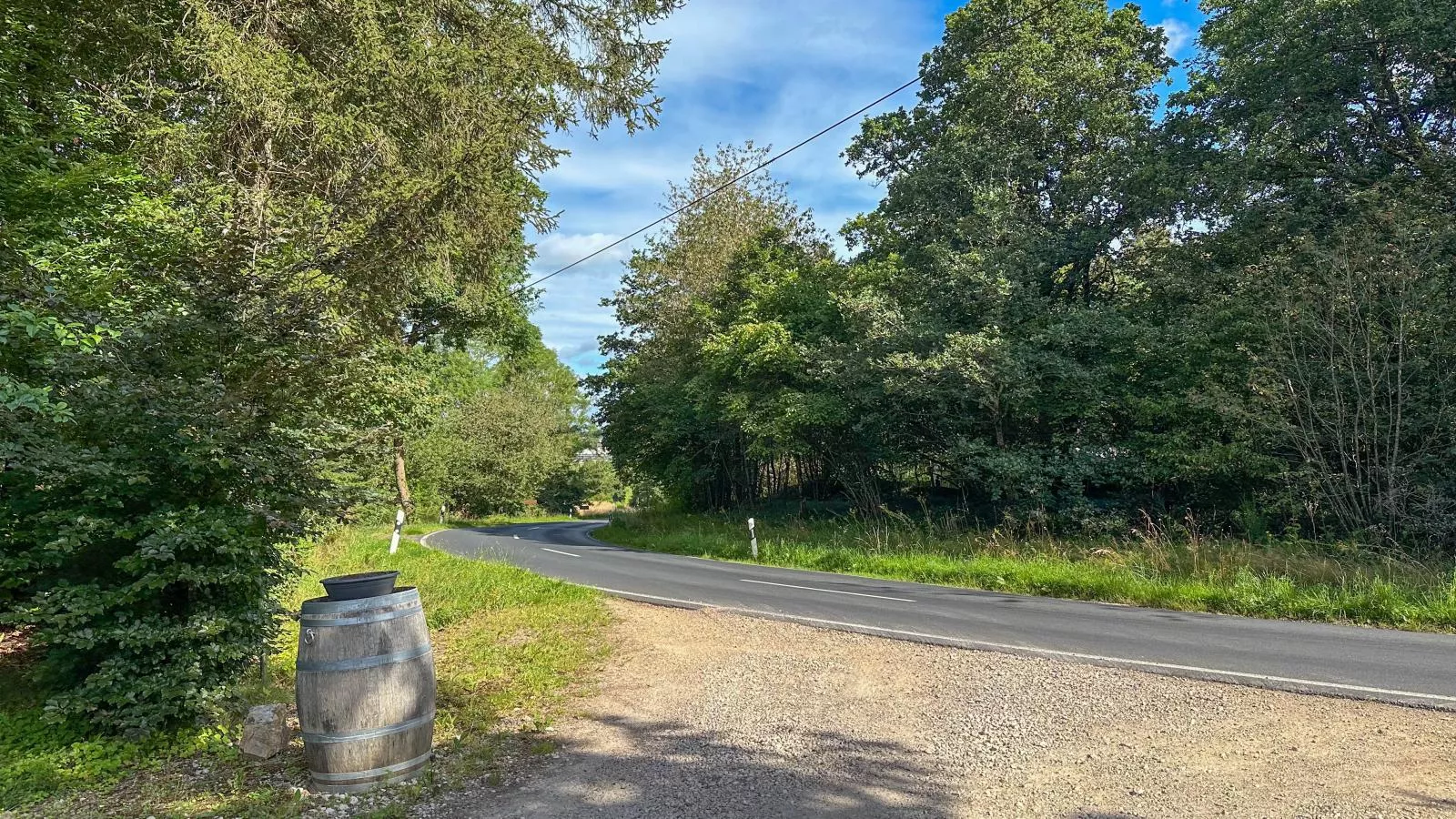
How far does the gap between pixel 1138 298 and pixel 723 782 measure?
14966 mm

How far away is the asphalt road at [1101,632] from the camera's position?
18.1ft

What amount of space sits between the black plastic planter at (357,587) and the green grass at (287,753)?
971mm

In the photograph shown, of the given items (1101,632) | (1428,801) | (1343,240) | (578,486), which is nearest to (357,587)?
(1428,801)

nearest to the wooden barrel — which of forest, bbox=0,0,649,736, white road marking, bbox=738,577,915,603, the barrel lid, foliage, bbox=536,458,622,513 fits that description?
the barrel lid

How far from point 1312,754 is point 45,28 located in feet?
33.8

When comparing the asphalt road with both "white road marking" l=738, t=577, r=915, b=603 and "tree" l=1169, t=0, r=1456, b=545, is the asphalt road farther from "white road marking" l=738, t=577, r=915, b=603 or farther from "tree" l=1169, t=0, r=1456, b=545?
"tree" l=1169, t=0, r=1456, b=545

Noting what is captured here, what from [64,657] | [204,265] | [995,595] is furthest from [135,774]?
[995,595]

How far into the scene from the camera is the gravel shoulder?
137 inches

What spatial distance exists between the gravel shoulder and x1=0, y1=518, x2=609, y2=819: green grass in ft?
1.66

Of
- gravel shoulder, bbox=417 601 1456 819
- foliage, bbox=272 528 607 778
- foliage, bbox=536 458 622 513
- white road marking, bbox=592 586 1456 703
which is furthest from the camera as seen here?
foliage, bbox=536 458 622 513

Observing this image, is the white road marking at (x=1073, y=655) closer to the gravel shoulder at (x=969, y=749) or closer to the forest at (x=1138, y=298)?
the gravel shoulder at (x=969, y=749)

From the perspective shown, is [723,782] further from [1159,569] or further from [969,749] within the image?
[1159,569]

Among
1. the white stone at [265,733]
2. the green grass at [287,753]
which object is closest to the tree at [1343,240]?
the green grass at [287,753]

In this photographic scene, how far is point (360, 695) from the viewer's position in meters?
3.80
